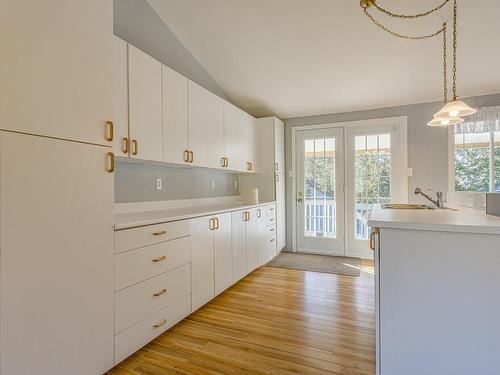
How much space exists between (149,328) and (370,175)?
3479 millimetres

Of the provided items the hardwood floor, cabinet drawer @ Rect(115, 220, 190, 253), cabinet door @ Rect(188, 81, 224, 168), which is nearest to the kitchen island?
the hardwood floor

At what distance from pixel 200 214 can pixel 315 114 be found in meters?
2.80

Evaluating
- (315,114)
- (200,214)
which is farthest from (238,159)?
(315,114)

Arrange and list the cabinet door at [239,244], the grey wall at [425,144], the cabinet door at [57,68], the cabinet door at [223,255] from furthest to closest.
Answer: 1. the grey wall at [425,144]
2. the cabinet door at [239,244]
3. the cabinet door at [223,255]
4. the cabinet door at [57,68]

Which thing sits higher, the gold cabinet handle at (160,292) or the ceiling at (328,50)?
the ceiling at (328,50)

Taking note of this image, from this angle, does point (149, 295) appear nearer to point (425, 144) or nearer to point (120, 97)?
point (120, 97)

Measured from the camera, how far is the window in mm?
3410

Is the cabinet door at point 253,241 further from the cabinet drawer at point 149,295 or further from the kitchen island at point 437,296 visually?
the kitchen island at point 437,296

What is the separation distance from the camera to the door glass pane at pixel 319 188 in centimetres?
433

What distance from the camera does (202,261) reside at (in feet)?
8.16

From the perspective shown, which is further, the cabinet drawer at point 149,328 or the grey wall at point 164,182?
the grey wall at point 164,182

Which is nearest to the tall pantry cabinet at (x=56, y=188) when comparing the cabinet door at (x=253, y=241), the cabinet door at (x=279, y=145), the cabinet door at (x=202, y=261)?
the cabinet door at (x=202, y=261)

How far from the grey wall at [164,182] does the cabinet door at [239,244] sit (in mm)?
604

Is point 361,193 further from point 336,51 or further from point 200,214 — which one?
point 200,214
